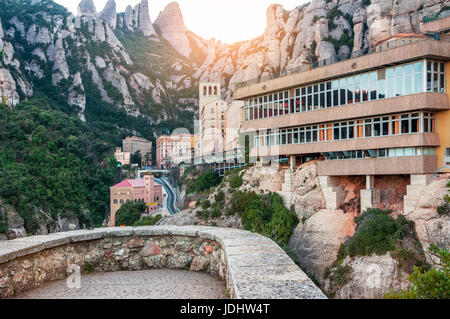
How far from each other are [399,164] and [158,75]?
154638mm

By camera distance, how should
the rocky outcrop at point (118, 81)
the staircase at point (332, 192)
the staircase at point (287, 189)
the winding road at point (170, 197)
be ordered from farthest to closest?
the rocky outcrop at point (118, 81), the winding road at point (170, 197), the staircase at point (287, 189), the staircase at point (332, 192)

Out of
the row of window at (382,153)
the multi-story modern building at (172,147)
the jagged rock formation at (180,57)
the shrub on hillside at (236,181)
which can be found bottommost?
the shrub on hillside at (236,181)

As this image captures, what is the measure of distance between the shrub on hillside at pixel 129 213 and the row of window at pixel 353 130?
3825cm

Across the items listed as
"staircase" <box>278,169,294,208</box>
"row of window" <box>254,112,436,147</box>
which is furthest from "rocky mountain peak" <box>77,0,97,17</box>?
"staircase" <box>278,169,294,208</box>

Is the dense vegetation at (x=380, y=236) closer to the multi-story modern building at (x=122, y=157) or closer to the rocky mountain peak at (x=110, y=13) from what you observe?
the multi-story modern building at (x=122, y=157)

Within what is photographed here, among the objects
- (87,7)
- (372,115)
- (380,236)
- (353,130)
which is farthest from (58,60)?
(380,236)

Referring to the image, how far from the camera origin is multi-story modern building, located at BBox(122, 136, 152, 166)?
408 ft

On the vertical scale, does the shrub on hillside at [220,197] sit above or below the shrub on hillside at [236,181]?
below

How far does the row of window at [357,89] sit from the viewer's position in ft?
71.1

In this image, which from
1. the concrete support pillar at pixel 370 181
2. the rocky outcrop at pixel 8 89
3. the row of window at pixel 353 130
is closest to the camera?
the row of window at pixel 353 130

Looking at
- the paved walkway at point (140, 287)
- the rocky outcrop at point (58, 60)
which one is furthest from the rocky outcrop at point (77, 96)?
the paved walkway at point (140, 287)

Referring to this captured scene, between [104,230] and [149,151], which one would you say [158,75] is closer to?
[149,151]

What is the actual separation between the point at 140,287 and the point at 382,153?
19470mm

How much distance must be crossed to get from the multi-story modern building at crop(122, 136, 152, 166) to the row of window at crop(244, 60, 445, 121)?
96984 millimetres
